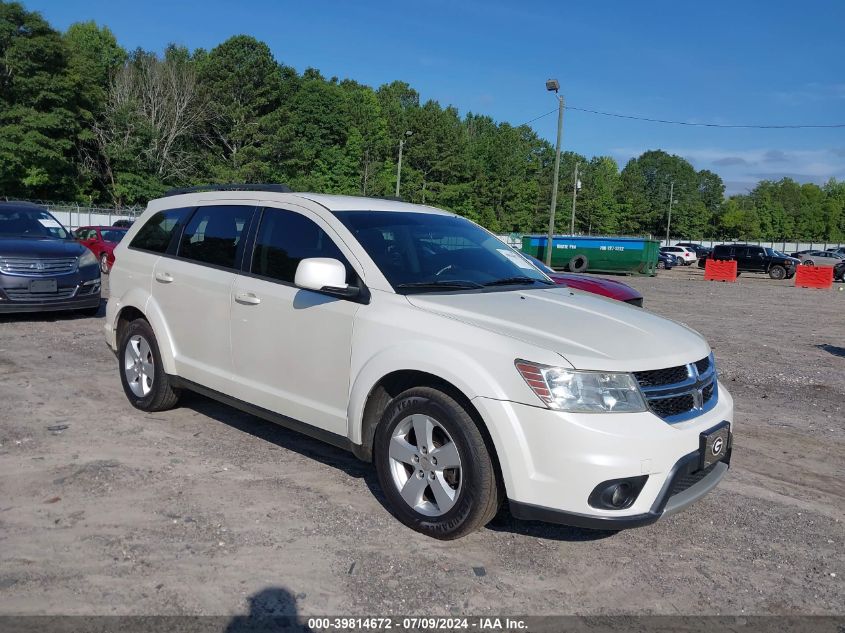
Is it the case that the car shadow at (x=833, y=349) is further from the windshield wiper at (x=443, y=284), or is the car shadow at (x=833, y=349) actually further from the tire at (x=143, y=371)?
the tire at (x=143, y=371)

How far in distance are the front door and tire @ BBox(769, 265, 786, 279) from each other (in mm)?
37401

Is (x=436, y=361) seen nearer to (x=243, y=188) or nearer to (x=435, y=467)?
(x=435, y=467)

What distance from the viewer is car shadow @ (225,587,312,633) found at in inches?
119

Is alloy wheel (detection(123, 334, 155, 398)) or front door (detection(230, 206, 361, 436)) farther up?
front door (detection(230, 206, 361, 436))

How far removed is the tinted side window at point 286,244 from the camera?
4621 mm

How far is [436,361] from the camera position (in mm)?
3742

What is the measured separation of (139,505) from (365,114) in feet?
237

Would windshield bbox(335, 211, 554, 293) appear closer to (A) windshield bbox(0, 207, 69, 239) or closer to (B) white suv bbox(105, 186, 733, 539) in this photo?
(B) white suv bbox(105, 186, 733, 539)

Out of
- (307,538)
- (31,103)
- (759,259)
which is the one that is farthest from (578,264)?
(31,103)

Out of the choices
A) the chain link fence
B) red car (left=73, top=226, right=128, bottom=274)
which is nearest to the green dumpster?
red car (left=73, top=226, right=128, bottom=274)

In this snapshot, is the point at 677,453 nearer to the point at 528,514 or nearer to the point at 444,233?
the point at 528,514

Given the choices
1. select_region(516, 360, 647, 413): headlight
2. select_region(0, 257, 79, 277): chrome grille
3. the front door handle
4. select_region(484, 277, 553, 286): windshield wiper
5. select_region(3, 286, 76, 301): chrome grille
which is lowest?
select_region(3, 286, 76, 301): chrome grille

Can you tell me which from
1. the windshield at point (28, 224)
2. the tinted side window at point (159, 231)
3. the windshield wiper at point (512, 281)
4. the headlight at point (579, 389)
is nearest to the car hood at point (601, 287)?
the windshield wiper at point (512, 281)

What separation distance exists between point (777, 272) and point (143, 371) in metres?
37.3
